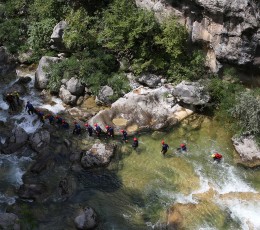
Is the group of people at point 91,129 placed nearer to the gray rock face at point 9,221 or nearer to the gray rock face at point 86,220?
the gray rock face at point 86,220

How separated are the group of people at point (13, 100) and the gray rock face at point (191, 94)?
11.7 m

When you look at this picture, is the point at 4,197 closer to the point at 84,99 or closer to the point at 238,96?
the point at 84,99

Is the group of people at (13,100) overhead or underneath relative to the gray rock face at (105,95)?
underneath

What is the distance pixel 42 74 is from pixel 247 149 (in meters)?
16.4

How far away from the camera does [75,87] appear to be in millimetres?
27453

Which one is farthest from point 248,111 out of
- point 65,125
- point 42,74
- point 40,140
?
point 42,74

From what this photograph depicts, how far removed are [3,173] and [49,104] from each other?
7.34m

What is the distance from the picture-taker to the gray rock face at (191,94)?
24688 mm

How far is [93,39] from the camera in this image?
29422mm

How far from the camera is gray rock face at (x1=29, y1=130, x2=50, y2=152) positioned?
23719 millimetres

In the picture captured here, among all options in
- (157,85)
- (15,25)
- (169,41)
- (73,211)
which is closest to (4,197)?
(73,211)

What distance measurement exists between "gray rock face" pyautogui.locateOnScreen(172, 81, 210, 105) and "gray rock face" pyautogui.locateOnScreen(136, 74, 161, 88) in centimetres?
217

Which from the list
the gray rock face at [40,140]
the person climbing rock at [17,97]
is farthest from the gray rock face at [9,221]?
the person climbing rock at [17,97]

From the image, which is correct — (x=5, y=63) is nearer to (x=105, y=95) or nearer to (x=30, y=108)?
(x=30, y=108)
